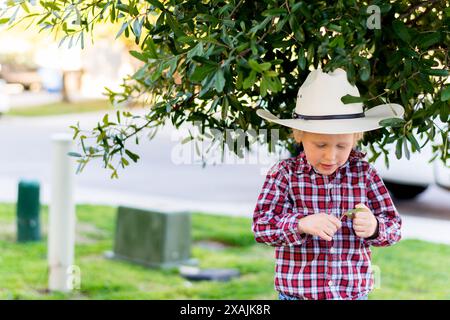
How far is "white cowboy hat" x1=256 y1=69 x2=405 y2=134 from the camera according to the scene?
280 centimetres

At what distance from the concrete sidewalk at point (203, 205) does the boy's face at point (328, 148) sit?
5025 millimetres

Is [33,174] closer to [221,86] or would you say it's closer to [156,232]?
[156,232]

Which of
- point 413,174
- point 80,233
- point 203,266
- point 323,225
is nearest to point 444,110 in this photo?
point 323,225

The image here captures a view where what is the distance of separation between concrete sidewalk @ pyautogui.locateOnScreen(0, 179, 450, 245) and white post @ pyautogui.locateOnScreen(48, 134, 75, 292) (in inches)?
70.8

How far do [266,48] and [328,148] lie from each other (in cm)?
44

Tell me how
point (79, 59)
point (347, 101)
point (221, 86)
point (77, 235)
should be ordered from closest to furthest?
point (221, 86), point (347, 101), point (77, 235), point (79, 59)

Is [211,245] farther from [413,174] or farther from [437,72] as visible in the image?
[437,72]

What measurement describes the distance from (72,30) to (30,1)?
0.58 feet

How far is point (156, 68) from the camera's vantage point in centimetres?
266

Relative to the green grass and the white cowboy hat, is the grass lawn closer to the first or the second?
the white cowboy hat

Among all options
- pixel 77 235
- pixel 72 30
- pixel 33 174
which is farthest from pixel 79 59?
pixel 72 30

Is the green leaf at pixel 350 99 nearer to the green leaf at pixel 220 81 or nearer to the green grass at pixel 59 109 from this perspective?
the green leaf at pixel 220 81

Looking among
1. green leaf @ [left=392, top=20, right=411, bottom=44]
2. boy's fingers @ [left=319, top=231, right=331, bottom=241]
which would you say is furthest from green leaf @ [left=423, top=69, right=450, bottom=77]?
boy's fingers @ [left=319, top=231, right=331, bottom=241]

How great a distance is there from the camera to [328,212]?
2975 mm
